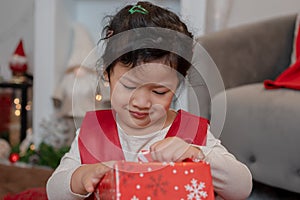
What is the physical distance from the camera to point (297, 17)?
169 centimetres

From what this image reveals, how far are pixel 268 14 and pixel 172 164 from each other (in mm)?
1709

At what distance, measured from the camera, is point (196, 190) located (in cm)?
64

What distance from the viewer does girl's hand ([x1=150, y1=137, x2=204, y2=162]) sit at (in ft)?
2.18

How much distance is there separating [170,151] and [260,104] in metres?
0.67

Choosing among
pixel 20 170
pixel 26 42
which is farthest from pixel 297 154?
pixel 26 42

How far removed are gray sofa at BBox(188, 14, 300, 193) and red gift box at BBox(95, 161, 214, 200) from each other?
0.26m

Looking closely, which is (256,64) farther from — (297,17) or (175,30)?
(175,30)

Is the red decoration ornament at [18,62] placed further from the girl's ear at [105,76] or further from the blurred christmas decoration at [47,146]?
the girl's ear at [105,76]

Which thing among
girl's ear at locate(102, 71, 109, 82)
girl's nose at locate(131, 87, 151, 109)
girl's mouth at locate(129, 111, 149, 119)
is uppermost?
girl's ear at locate(102, 71, 109, 82)

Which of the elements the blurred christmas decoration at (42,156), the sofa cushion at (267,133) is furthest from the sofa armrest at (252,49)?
the blurred christmas decoration at (42,156)

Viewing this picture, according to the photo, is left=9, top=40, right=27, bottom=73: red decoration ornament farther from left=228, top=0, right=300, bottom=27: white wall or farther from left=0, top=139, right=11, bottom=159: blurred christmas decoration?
left=228, top=0, right=300, bottom=27: white wall

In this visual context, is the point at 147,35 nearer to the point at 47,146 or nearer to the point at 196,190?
the point at 196,190

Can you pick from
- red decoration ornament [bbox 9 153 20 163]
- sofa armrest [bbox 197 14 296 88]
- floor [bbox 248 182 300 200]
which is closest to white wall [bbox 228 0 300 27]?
sofa armrest [bbox 197 14 296 88]

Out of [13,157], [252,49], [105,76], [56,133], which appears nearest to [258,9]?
[252,49]
